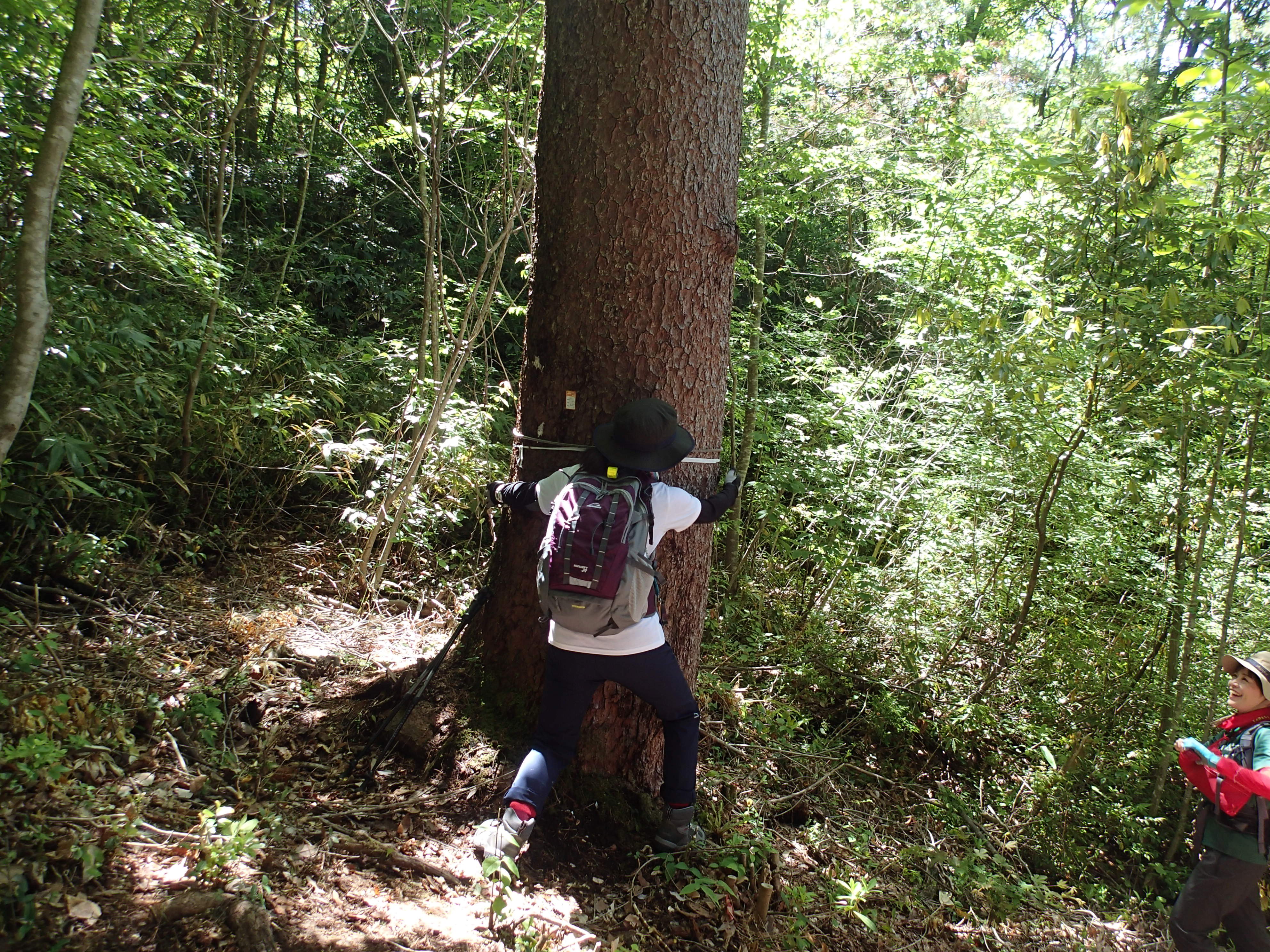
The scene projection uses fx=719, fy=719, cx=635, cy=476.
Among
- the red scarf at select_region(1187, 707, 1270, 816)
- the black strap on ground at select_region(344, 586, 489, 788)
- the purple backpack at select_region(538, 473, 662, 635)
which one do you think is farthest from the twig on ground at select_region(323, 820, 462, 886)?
the red scarf at select_region(1187, 707, 1270, 816)

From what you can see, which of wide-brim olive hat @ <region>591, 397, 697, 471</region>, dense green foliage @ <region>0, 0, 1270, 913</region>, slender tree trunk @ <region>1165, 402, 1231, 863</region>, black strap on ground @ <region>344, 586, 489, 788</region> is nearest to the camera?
wide-brim olive hat @ <region>591, 397, 697, 471</region>

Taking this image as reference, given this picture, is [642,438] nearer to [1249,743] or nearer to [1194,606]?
[1249,743]

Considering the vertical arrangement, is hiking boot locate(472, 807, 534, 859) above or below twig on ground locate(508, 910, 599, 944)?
above

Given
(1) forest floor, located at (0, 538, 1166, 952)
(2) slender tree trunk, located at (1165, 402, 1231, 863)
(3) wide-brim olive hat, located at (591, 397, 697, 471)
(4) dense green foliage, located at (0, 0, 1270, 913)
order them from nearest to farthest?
(1) forest floor, located at (0, 538, 1166, 952) < (3) wide-brim olive hat, located at (591, 397, 697, 471) < (4) dense green foliage, located at (0, 0, 1270, 913) < (2) slender tree trunk, located at (1165, 402, 1231, 863)

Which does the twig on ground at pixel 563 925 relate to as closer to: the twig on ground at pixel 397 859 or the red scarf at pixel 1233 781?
the twig on ground at pixel 397 859

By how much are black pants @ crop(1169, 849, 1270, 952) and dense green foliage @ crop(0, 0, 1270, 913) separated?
786mm

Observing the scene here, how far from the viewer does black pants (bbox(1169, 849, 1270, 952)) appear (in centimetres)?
325

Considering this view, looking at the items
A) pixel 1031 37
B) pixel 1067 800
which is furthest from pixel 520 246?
pixel 1031 37

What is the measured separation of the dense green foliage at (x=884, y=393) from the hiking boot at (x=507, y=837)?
2.39m

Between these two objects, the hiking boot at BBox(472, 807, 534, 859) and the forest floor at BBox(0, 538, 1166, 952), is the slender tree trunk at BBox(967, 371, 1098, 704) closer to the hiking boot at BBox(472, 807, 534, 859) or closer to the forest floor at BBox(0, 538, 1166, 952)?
the forest floor at BBox(0, 538, 1166, 952)

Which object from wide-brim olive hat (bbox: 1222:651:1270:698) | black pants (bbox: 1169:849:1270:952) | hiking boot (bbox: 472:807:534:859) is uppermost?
wide-brim olive hat (bbox: 1222:651:1270:698)

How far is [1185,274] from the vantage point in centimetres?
449

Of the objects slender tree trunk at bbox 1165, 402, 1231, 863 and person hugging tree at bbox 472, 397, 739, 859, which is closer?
person hugging tree at bbox 472, 397, 739, 859

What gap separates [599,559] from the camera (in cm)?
259
